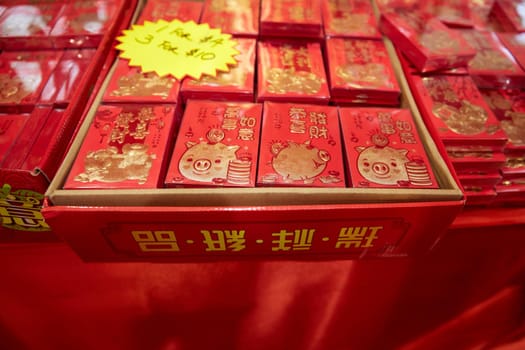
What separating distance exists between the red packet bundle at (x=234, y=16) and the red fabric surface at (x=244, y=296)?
910 mm

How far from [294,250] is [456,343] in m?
0.99

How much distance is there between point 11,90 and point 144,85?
1.54 feet

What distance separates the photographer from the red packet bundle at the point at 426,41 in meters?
1.33

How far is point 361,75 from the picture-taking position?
131 cm

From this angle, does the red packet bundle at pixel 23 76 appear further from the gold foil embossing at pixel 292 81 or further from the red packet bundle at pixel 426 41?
the red packet bundle at pixel 426 41

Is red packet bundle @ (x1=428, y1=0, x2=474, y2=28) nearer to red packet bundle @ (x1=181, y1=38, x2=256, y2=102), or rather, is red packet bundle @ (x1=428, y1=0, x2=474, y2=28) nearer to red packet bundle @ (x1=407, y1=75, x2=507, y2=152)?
red packet bundle @ (x1=407, y1=75, x2=507, y2=152)

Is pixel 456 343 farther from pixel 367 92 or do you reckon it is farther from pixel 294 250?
pixel 367 92

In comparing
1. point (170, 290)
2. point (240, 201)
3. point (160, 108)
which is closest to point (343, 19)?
point (160, 108)

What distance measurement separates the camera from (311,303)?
1.27 metres

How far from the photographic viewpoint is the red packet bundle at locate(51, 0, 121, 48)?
142 cm

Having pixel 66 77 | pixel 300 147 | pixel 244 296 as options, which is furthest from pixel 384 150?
pixel 66 77

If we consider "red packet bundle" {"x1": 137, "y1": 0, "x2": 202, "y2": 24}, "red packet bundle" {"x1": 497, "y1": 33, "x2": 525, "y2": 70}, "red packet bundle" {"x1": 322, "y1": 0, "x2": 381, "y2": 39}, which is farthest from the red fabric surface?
"red packet bundle" {"x1": 137, "y1": 0, "x2": 202, "y2": 24}

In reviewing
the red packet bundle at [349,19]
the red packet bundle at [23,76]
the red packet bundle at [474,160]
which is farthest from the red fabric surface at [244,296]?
the red packet bundle at [349,19]

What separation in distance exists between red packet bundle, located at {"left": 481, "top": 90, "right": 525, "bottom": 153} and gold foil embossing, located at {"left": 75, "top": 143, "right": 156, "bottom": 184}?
1126mm
